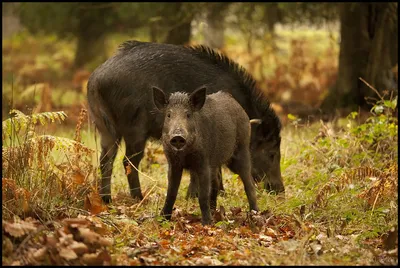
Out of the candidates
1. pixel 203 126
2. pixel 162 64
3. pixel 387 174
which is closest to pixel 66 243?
pixel 203 126

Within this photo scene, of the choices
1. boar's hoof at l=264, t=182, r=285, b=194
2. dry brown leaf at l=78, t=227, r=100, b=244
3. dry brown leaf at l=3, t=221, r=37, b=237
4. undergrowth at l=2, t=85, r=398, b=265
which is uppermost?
→ dry brown leaf at l=3, t=221, r=37, b=237

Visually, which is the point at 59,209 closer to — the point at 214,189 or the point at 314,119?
the point at 214,189

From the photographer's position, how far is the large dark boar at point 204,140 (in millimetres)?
7207

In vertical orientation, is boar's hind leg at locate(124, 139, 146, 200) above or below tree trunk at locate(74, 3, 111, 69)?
below

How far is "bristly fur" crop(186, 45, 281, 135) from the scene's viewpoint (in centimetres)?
948

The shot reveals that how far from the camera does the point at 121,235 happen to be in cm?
652

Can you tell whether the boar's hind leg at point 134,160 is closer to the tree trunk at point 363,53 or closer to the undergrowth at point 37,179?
the undergrowth at point 37,179

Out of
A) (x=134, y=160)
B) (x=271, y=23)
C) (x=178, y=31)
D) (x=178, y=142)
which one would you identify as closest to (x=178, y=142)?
(x=178, y=142)

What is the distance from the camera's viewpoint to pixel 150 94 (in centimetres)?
905

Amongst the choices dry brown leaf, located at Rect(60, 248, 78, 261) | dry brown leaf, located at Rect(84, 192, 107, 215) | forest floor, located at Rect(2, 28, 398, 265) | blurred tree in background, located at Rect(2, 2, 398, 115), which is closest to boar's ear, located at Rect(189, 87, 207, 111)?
forest floor, located at Rect(2, 28, 398, 265)

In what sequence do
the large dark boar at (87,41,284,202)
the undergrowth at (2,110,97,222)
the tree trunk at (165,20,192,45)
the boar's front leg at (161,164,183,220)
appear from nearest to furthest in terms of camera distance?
1. the undergrowth at (2,110,97,222)
2. the boar's front leg at (161,164,183,220)
3. the large dark boar at (87,41,284,202)
4. the tree trunk at (165,20,192,45)

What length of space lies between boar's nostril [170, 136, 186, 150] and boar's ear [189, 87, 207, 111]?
512mm

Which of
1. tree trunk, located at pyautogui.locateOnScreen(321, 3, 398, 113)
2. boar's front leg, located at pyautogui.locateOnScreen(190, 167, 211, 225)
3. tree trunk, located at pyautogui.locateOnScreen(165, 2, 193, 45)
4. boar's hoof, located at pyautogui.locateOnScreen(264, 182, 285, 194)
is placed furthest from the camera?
tree trunk, located at pyautogui.locateOnScreen(165, 2, 193, 45)

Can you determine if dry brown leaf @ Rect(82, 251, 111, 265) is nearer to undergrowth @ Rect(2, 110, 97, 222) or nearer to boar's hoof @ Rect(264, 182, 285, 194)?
undergrowth @ Rect(2, 110, 97, 222)
